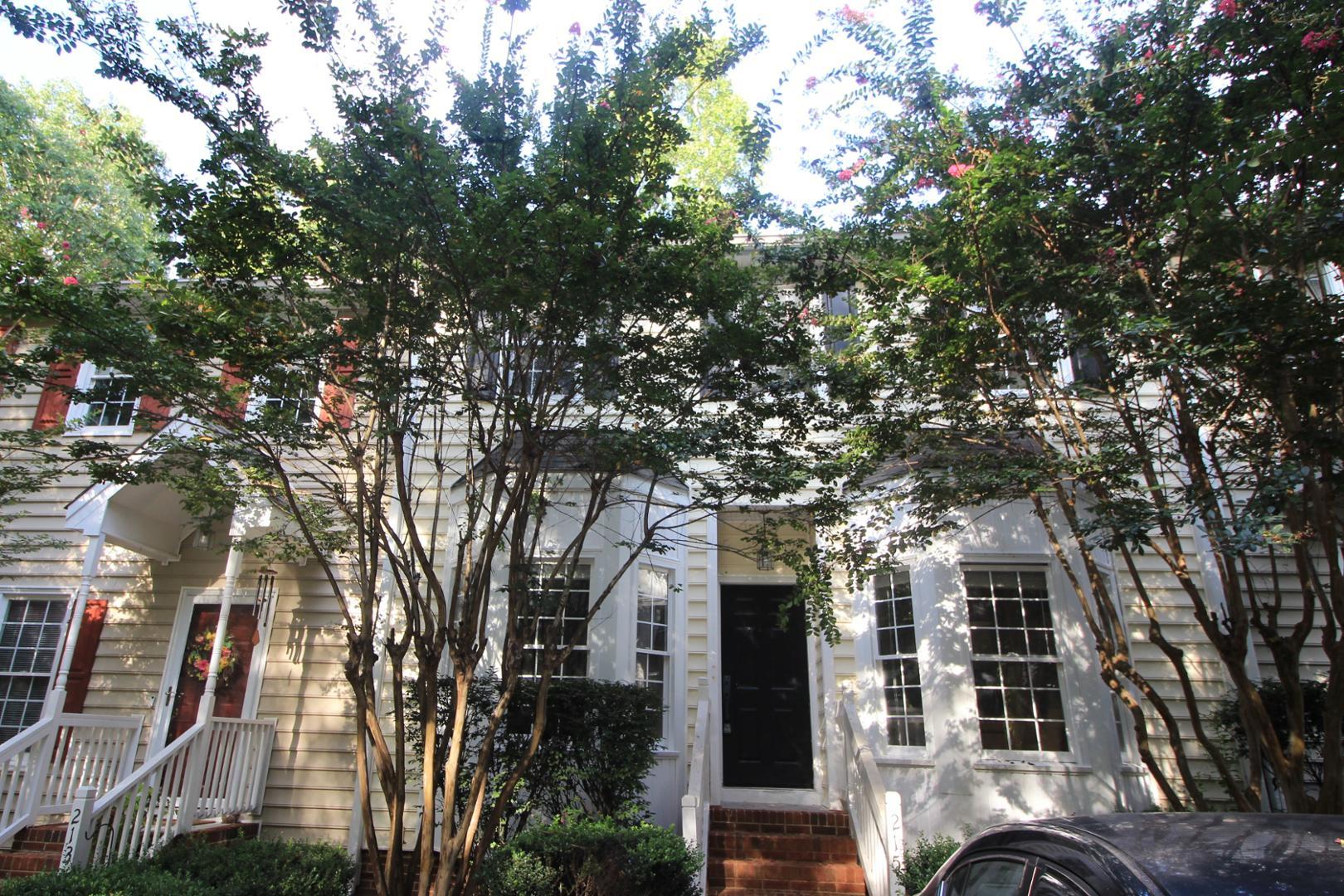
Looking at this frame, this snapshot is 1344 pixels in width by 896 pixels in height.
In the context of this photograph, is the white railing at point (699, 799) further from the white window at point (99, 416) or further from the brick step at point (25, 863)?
the white window at point (99, 416)

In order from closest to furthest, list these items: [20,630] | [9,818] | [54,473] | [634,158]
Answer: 1. [634,158]
2. [54,473]
3. [9,818]
4. [20,630]

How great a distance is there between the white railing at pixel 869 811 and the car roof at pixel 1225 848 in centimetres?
354

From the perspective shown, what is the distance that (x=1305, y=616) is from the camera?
218 inches

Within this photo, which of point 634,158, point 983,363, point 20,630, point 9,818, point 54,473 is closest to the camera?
point 634,158

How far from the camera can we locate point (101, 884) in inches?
225

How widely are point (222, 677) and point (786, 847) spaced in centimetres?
663

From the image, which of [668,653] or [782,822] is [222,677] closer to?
[668,653]

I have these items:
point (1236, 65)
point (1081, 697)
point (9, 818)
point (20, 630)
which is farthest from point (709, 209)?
point (20, 630)

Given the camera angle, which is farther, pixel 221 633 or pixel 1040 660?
pixel 221 633

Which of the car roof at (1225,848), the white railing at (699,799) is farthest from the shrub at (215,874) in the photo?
the car roof at (1225,848)

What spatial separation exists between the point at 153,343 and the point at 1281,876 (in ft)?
22.0

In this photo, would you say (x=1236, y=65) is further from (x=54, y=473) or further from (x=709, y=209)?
(x=54, y=473)

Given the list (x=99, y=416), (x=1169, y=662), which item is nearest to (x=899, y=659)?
(x=1169, y=662)

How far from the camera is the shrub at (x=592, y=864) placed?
18.8 feet
